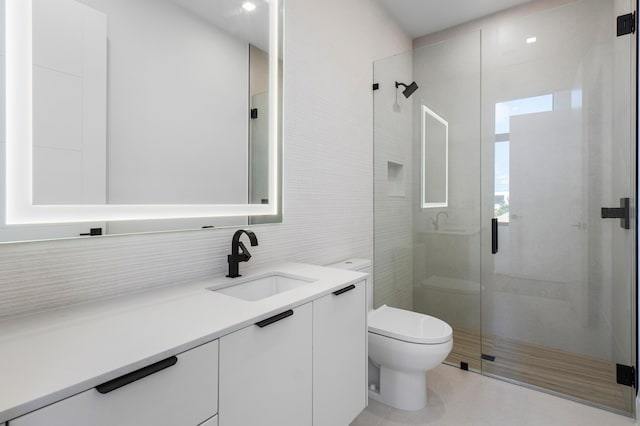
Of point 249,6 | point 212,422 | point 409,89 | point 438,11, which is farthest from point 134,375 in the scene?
point 438,11

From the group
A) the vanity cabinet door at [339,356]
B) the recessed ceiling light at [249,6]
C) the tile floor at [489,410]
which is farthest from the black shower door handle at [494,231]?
the recessed ceiling light at [249,6]

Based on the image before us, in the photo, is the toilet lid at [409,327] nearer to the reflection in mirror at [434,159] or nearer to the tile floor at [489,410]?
the tile floor at [489,410]

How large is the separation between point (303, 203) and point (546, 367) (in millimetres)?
1888

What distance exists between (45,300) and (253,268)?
77 centimetres

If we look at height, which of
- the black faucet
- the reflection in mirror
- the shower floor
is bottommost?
the shower floor

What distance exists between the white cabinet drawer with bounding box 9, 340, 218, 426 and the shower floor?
201 cm

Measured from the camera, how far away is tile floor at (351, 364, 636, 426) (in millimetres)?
1657

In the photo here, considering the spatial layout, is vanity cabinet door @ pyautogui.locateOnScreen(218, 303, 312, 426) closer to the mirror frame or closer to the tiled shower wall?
the tiled shower wall

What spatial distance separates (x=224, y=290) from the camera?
1.29 m

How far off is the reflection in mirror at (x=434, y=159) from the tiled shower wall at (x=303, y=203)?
424 millimetres

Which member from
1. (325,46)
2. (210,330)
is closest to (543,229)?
(325,46)

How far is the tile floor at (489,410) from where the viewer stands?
166 cm

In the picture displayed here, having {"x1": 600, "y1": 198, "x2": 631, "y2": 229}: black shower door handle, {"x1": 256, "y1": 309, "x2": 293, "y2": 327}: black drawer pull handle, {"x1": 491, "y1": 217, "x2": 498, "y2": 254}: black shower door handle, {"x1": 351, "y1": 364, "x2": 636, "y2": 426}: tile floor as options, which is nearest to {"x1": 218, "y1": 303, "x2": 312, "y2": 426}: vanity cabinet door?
{"x1": 256, "y1": 309, "x2": 293, "y2": 327}: black drawer pull handle

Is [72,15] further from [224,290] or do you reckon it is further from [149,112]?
[224,290]
